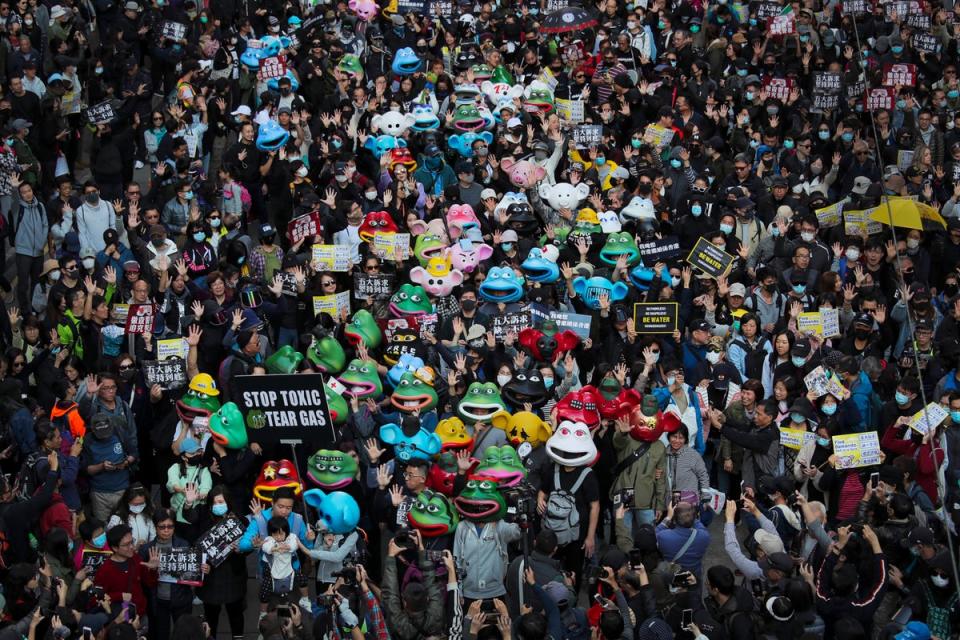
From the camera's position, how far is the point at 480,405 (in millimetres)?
14453

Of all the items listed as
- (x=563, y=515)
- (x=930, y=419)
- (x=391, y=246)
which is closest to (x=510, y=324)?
(x=391, y=246)

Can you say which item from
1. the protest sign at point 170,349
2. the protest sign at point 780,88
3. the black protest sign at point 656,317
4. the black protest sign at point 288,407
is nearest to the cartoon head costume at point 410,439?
the black protest sign at point 288,407

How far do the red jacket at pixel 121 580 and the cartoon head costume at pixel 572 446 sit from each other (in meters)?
3.61

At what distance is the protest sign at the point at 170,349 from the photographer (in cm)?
1512

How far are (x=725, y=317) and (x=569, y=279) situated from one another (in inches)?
66.7

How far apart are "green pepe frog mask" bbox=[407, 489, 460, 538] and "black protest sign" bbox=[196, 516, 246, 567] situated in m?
1.46

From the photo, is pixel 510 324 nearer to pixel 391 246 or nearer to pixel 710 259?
pixel 391 246

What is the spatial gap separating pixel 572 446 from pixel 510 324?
2.56 meters

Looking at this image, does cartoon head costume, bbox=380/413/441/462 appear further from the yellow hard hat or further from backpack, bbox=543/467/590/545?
the yellow hard hat

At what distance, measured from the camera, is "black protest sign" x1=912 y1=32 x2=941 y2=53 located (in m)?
22.4

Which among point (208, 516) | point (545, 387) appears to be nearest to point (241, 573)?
point (208, 516)

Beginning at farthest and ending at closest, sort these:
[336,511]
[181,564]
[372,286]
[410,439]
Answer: [372,286] < [410,439] < [336,511] < [181,564]

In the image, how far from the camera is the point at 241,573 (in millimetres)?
13320

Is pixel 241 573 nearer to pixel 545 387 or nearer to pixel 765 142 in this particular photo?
pixel 545 387
